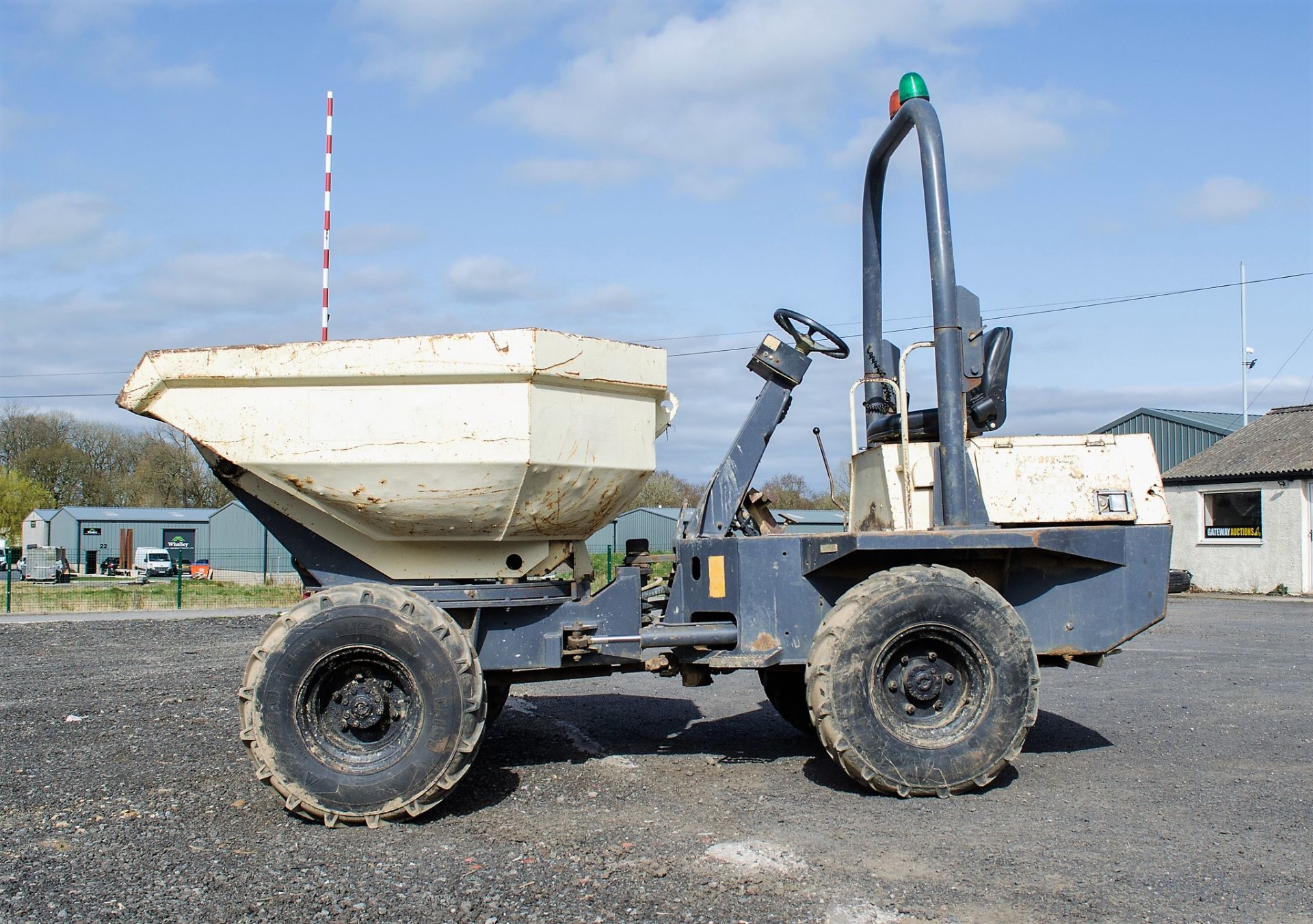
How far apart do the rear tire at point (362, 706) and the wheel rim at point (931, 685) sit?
1.99 m

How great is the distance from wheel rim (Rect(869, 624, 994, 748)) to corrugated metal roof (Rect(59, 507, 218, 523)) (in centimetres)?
4494

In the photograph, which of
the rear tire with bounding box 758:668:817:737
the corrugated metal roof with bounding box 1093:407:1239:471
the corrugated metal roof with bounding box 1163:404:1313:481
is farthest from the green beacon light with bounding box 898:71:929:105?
the corrugated metal roof with bounding box 1093:407:1239:471

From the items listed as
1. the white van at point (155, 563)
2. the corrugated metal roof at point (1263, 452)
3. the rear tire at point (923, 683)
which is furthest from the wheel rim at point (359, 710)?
the white van at point (155, 563)

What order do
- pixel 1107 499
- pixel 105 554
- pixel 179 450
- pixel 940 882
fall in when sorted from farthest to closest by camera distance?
pixel 179 450, pixel 105 554, pixel 1107 499, pixel 940 882

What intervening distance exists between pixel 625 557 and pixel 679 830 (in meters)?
1.87

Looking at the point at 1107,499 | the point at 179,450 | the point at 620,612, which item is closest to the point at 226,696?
the point at 620,612

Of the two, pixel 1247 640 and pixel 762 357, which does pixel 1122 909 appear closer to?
pixel 762 357

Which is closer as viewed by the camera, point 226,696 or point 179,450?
point 226,696

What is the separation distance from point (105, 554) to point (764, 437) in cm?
4725

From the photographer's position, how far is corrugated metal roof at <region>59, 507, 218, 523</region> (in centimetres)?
4600

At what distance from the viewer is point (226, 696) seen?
886 cm

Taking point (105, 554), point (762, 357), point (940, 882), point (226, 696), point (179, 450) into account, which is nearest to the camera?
point (940, 882)

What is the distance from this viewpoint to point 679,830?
15.4ft

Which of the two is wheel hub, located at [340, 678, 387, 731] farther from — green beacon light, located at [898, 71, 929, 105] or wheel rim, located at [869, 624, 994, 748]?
green beacon light, located at [898, 71, 929, 105]
